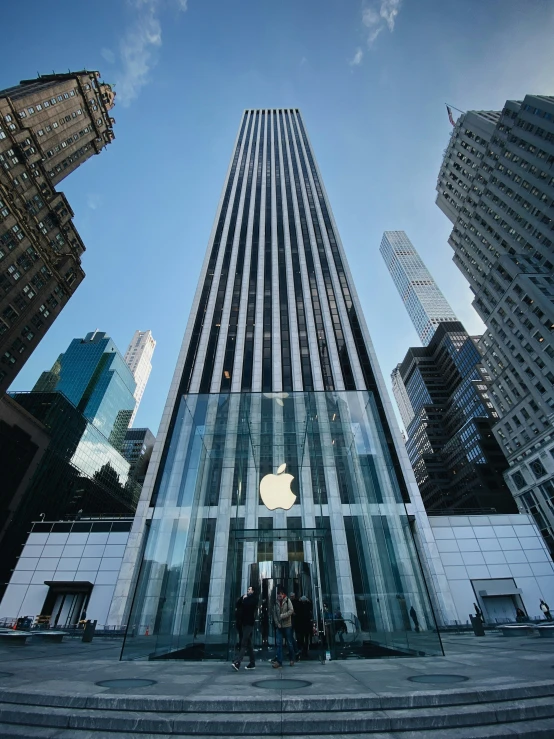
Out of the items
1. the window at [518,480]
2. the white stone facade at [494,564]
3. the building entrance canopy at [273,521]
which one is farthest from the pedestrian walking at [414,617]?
the window at [518,480]

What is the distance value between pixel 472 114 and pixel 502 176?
931 inches

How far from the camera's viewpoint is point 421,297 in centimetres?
17012

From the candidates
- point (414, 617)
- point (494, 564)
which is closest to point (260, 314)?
point (494, 564)

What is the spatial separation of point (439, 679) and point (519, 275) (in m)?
72.6

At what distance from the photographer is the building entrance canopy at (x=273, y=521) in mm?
12188

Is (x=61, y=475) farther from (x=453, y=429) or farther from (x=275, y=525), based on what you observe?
(x=453, y=429)

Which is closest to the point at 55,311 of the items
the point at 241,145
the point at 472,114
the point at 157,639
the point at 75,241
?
the point at 75,241

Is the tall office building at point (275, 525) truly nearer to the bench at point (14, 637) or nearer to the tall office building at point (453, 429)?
the bench at point (14, 637)

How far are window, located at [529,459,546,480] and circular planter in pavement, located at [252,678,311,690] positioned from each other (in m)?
62.9

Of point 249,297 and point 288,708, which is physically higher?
point 249,297

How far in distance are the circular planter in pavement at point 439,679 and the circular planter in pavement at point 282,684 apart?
217 cm

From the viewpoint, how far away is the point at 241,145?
78.8 m

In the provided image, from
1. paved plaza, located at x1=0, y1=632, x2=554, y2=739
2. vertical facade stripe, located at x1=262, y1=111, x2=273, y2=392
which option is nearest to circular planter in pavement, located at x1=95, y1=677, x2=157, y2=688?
paved plaza, located at x1=0, y1=632, x2=554, y2=739

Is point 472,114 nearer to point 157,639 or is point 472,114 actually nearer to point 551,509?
point 551,509
